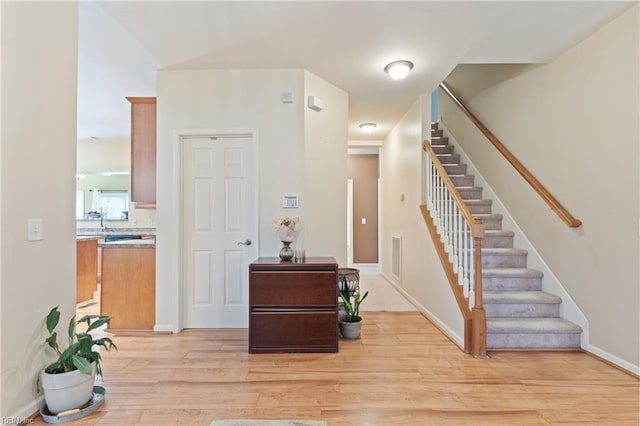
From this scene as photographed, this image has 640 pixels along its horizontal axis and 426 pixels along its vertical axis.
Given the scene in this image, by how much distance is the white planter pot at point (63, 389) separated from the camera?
1.92 metres

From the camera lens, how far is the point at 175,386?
7.69ft

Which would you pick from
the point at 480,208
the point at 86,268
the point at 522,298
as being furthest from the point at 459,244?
the point at 86,268

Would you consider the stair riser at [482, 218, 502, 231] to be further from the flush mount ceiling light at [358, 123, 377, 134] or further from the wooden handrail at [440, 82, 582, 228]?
the flush mount ceiling light at [358, 123, 377, 134]

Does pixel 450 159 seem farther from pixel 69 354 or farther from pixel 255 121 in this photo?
pixel 69 354

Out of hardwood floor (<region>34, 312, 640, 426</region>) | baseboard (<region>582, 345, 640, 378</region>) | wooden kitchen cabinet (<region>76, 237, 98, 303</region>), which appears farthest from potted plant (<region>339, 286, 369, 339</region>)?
wooden kitchen cabinet (<region>76, 237, 98, 303</region>)

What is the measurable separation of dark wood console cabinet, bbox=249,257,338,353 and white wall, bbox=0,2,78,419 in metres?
1.34

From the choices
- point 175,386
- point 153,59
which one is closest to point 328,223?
point 175,386

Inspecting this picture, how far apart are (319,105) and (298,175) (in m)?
0.83

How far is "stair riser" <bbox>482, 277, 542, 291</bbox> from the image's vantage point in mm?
3434

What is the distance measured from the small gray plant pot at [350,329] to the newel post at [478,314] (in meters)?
1.02

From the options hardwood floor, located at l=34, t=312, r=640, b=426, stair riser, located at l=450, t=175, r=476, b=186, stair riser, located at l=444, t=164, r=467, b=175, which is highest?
stair riser, located at l=444, t=164, r=467, b=175

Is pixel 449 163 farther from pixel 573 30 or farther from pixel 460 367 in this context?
pixel 460 367

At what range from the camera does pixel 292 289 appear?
2922 mm

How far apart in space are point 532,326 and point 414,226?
5.96ft
